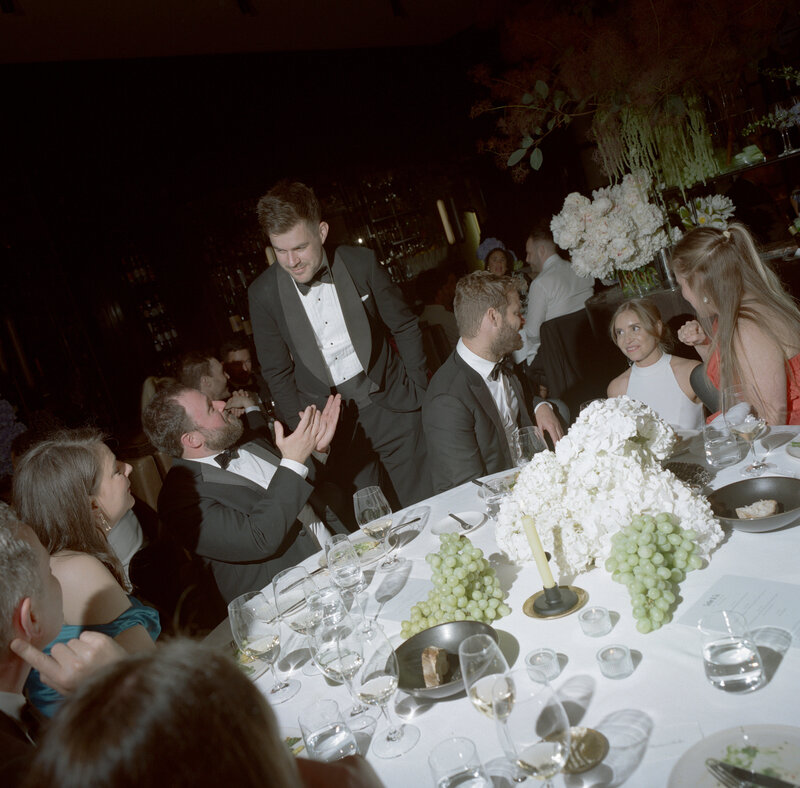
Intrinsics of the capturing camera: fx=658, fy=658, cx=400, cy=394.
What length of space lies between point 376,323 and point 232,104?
4470mm

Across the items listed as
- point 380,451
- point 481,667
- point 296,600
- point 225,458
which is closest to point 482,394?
point 380,451

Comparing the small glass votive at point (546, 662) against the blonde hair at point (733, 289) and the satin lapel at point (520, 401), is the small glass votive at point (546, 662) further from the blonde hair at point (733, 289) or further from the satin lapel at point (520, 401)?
the satin lapel at point (520, 401)

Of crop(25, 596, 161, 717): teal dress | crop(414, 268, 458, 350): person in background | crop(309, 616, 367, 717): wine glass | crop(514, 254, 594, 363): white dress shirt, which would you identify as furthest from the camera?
crop(414, 268, 458, 350): person in background

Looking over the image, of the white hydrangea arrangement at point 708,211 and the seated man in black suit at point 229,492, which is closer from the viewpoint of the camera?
the seated man in black suit at point 229,492

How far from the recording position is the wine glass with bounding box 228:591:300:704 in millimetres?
1520

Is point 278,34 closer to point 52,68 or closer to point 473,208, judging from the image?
point 52,68

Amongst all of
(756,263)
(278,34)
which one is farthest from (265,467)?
(278,34)

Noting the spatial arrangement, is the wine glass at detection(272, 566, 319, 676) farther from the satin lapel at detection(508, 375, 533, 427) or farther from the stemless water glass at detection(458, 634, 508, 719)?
the satin lapel at detection(508, 375, 533, 427)

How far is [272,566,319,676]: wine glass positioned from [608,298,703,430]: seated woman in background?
2025 millimetres

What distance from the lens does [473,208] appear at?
8.91 m

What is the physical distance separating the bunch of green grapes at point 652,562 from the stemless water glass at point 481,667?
0.37m

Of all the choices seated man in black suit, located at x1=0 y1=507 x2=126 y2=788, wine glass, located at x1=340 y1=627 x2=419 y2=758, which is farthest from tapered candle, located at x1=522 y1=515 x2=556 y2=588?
seated man in black suit, located at x1=0 y1=507 x2=126 y2=788

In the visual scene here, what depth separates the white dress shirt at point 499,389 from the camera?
2969 mm

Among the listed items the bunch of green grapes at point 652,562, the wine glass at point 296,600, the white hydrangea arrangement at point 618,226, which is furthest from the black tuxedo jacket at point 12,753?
the white hydrangea arrangement at point 618,226
